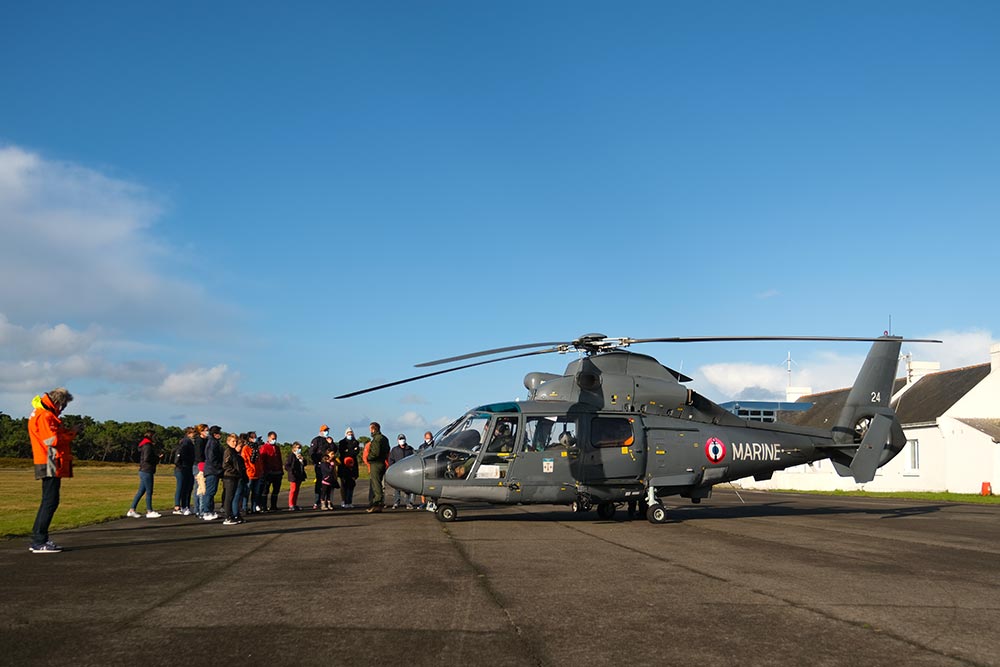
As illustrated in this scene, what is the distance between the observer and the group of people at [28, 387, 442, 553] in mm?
10391

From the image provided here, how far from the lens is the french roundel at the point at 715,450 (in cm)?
1847

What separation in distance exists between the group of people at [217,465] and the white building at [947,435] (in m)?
21.4

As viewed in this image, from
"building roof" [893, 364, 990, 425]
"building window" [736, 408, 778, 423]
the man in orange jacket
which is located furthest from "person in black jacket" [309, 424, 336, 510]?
"building window" [736, 408, 778, 423]

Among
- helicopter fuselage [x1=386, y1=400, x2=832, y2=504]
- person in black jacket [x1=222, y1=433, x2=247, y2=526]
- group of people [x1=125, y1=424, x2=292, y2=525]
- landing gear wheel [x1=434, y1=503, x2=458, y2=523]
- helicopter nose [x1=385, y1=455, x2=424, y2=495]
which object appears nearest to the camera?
person in black jacket [x1=222, y1=433, x2=247, y2=526]

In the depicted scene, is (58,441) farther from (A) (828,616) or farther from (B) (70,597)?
(A) (828,616)

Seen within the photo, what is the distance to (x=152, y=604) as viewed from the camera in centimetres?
667

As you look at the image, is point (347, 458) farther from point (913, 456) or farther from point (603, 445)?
point (913, 456)

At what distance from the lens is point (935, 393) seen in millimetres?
43844

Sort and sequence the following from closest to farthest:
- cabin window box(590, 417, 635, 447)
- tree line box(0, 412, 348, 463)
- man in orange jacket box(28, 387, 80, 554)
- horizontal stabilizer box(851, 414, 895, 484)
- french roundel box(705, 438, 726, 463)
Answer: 1. man in orange jacket box(28, 387, 80, 554)
2. cabin window box(590, 417, 635, 447)
3. french roundel box(705, 438, 726, 463)
4. horizontal stabilizer box(851, 414, 895, 484)
5. tree line box(0, 412, 348, 463)

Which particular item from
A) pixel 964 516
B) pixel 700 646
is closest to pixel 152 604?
pixel 700 646

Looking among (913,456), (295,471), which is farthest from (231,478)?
(913,456)

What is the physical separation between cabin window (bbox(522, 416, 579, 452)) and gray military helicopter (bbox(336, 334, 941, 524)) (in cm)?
2

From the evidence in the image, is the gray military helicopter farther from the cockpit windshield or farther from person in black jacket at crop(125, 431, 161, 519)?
person in black jacket at crop(125, 431, 161, 519)

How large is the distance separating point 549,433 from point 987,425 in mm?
31099
